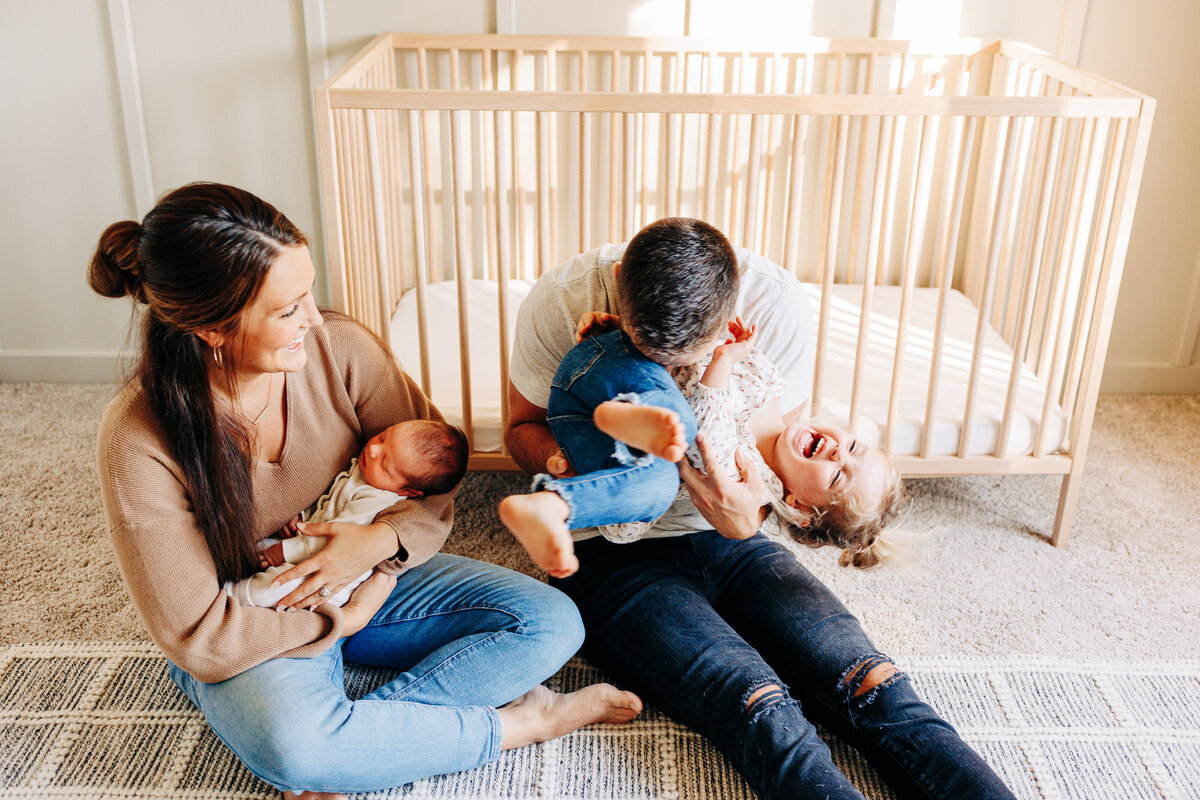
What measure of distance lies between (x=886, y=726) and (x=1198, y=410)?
198 centimetres

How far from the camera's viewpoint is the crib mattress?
2055 mm

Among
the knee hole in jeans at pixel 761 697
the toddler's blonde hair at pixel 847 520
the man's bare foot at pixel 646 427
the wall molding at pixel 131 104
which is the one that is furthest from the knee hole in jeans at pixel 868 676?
the wall molding at pixel 131 104

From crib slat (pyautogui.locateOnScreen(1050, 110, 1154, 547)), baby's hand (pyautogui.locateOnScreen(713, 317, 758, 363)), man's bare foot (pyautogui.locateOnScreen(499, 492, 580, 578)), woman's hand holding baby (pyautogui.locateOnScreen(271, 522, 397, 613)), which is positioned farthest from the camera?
crib slat (pyautogui.locateOnScreen(1050, 110, 1154, 547))

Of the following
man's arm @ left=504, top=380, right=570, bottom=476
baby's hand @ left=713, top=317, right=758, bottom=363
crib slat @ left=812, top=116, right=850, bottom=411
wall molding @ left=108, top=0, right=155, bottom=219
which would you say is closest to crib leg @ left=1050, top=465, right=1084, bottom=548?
crib slat @ left=812, top=116, right=850, bottom=411

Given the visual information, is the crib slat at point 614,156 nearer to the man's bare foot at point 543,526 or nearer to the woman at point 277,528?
the woman at point 277,528

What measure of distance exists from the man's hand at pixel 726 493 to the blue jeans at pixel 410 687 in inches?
12.0

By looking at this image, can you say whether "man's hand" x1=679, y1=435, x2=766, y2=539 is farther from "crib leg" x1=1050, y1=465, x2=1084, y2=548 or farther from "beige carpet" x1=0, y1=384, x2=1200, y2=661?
"crib leg" x1=1050, y1=465, x2=1084, y2=548

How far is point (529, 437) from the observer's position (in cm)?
156

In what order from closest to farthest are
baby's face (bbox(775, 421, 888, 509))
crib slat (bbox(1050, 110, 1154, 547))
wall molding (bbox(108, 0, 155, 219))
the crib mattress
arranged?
baby's face (bbox(775, 421, 888, 509)), crib slat (bbox(1050, 110, 1154, 547)), the crib mattress, wall molding (bbox(108, 0, 155, 219))

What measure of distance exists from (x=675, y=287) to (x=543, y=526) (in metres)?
0.34

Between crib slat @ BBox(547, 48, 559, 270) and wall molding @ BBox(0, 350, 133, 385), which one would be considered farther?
wall molding @ BBox(0, 350, 133, 385)

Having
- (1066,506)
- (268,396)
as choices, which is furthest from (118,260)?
(1066,506)

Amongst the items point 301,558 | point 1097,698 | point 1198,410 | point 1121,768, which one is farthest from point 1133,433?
point 301,558

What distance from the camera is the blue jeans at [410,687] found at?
1351 mm
